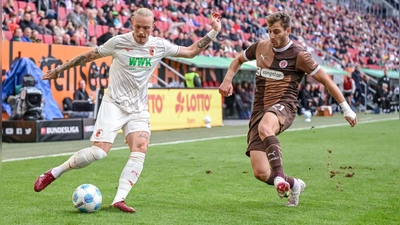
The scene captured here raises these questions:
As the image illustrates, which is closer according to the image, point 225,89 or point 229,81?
point 225,89

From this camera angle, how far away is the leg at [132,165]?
707 cm

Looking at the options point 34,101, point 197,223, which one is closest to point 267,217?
point 197,223

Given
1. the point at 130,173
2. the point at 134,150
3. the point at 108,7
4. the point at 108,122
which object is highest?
the point at 108,7

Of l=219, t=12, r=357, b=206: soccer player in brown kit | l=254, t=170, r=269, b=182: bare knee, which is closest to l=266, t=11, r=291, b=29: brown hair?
l=219, t=12, r=357, b=206: soccer player in brown kit

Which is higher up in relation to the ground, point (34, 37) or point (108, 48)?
point (108, 48)

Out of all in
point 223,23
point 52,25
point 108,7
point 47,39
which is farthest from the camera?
point 223,23

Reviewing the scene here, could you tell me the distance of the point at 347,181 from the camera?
9.73m

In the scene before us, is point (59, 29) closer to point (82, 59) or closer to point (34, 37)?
point (34, 37)

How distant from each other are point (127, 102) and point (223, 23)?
25368 millimetres

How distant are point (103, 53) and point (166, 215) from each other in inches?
76.0

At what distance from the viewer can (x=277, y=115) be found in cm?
736

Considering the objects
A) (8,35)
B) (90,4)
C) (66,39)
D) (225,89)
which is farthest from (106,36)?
(225,89)

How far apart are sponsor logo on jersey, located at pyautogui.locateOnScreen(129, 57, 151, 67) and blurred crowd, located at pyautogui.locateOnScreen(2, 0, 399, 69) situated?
10209 millimetres

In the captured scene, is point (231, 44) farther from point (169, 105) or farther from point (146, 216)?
point (146, 216)
